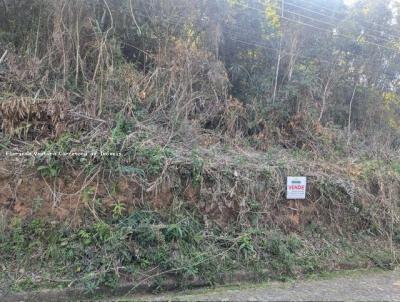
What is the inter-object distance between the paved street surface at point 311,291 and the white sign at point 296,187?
1373mm

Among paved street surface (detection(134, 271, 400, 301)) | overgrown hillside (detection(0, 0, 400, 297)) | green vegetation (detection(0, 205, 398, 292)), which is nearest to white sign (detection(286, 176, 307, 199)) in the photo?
overgrown hillside (detection(0, 0, 400, 297))

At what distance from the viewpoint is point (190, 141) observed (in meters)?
6.60

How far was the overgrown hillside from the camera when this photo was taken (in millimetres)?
4992

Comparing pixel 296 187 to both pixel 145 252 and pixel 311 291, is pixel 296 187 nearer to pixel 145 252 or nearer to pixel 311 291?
pixel 311 291

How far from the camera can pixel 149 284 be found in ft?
15.6

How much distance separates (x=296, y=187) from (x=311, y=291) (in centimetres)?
180

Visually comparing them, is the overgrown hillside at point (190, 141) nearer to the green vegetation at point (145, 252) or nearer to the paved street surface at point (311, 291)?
the green vegetation at point (145, 252)

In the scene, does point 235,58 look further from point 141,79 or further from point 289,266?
point 289,266

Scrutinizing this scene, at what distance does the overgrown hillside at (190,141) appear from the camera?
4992mm

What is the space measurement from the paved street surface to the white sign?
4.50 ft

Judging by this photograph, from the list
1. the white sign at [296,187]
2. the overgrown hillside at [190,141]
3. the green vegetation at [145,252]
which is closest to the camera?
the green vegetation at [145,252]

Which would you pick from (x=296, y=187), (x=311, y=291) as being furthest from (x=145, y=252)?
(x=296, y=187)

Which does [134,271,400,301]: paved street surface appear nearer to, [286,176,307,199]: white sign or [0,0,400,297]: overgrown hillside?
[0,0,400,297]: overgrown hillside

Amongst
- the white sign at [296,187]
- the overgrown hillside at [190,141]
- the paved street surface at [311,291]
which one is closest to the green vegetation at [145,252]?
the overgrown hillside at [190,141]
